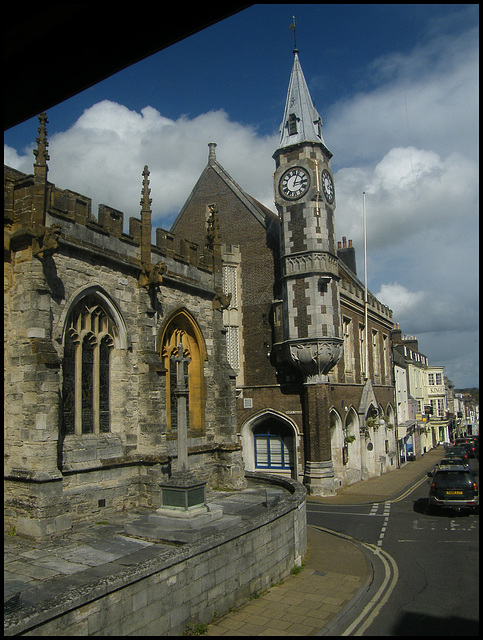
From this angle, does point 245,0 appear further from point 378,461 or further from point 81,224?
point 378,461

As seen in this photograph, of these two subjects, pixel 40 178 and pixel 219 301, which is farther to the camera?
pixel 219 301

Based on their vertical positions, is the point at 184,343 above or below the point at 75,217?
below

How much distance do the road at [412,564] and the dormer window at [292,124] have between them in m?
18.4

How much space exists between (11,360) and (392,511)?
51.1 ft

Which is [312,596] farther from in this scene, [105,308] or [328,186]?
[328,186]

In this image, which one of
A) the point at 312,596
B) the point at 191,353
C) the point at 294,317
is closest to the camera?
the point at 312,596

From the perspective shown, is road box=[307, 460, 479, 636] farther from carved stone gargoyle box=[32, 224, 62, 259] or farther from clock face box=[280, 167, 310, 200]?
clock face box=[280, 167, 310, 200]

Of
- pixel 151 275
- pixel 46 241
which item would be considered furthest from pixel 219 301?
pixel 46 241

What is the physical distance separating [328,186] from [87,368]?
17.2m

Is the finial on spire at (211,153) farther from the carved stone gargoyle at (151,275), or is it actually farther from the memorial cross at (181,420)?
the memorial cross at (181,420)

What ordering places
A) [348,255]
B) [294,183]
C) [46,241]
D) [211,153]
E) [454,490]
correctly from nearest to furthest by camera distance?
[46,241], [454,490], [294,183], [211,153], [348,255]

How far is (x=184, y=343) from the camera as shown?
18.9 metres

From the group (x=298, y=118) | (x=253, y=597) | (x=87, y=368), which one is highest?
(x=298, y=118)

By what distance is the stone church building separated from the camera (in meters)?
12.7
